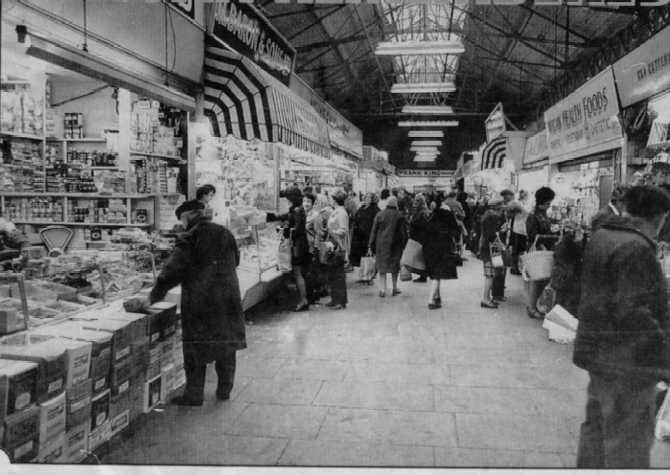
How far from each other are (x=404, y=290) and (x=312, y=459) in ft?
19.5

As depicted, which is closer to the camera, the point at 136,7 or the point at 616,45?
the point at 136,7

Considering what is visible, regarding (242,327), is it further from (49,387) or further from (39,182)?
(39,182)

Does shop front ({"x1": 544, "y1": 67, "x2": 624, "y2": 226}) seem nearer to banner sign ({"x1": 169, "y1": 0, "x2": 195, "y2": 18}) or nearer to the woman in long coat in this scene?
the woman in long coat

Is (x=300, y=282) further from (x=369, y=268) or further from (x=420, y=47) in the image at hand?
(x=420, y=47)

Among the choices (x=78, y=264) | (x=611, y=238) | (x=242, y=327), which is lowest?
(x=242, y=327)

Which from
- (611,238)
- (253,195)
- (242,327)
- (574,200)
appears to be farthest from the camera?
(574,200)

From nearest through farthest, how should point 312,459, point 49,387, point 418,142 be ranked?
point 49,387
point 312,459
point 418,142

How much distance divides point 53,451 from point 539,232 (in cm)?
575

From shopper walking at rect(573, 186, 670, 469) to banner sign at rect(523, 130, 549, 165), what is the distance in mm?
9877

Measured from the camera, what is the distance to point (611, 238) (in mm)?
2549

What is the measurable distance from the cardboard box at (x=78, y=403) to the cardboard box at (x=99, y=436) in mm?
123

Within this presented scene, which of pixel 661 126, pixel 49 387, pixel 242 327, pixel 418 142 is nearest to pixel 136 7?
pixel 242 327

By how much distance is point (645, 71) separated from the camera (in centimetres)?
587

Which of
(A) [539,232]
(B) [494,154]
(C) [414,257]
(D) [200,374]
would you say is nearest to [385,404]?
(D) [200,374]
